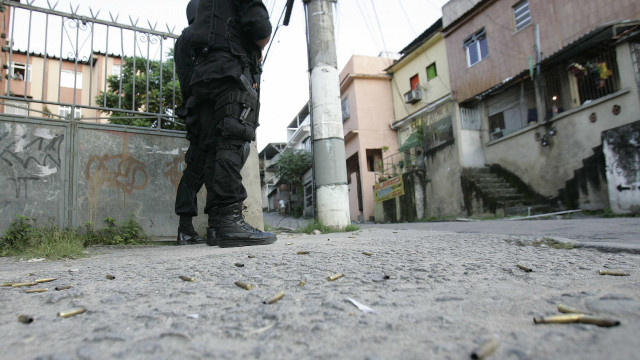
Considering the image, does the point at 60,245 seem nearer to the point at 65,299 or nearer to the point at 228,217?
the point at 228,217

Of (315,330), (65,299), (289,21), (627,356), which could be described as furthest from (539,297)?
(289,21)

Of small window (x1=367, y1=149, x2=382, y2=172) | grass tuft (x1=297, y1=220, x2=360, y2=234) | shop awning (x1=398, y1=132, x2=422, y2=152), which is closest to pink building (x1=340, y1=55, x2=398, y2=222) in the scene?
small window (x1=367, y1=149, x2=382, y2=172)

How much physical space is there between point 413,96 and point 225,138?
15154 millimetres

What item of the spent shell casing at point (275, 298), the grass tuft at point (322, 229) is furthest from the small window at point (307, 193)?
the spent shell casing at point (275, 298)

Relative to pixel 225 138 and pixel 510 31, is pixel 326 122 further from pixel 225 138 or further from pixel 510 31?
pixel 510 31

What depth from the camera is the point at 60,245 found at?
271 cm

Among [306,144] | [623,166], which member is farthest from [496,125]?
[306,144]

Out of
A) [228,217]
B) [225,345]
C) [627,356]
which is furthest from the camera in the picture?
[228,217]

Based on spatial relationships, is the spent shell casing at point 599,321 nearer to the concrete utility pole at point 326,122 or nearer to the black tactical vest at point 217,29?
the black tactical vest at point 217,29

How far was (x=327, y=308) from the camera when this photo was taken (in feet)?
3.83

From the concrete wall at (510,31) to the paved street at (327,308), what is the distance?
1041 cm

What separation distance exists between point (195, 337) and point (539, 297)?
3.68 ft

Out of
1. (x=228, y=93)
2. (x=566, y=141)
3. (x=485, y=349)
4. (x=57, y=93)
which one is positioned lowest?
(x=485, y=349)

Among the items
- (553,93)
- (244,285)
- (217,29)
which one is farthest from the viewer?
(553,93)
